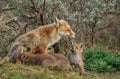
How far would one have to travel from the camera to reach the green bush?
1039 centimetres

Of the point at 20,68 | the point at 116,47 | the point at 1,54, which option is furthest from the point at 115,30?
the point at 20,68

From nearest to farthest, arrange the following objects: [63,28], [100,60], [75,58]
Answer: [75,58] → [63,28] → [100,60]

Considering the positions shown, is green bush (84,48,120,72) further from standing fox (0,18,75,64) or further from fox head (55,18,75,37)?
standing fox (0,18,75,64)

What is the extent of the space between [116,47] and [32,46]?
5241 mm

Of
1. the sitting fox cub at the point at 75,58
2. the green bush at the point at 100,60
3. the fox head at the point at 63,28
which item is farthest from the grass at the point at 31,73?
the green bush at the point at 100,60

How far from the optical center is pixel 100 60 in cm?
1082

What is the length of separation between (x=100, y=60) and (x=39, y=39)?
219 cm

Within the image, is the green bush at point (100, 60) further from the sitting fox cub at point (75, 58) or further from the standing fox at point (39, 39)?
the standing fox at point (39, 39)

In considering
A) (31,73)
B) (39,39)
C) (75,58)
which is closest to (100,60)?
(75,58)

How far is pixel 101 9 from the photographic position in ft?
40.0

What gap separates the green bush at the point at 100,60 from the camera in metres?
10.4

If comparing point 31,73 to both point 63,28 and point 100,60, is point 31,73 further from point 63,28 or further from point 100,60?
point 100,60

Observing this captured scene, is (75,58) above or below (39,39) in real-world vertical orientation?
below

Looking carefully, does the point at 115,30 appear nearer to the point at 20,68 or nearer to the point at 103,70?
the point at 103,70
